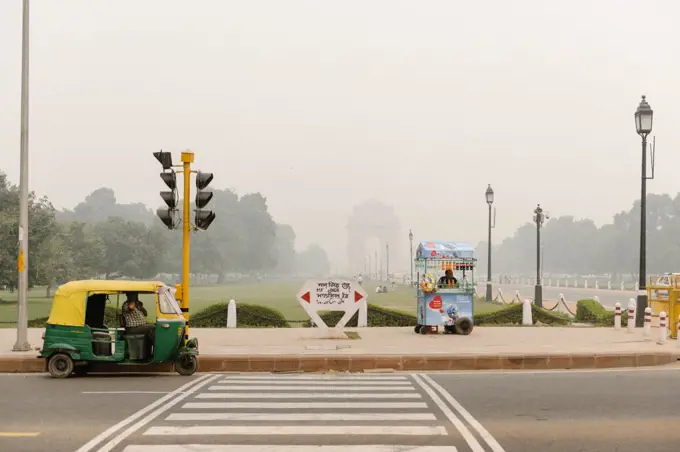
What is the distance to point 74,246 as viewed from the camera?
7750cm

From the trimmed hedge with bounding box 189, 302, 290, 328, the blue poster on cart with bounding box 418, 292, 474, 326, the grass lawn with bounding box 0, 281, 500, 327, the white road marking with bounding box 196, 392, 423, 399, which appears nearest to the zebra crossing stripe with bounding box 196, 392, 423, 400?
the white road marking with bounding box 196, 392, 423, 399

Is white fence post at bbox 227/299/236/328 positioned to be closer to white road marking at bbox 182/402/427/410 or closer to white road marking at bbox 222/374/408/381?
white road marking at bbox 222/374/408/381

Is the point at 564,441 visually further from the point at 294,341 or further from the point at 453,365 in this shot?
the point at 294,341

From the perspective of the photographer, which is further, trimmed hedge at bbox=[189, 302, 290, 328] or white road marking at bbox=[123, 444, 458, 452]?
trimmed hedge at bbox=[189, 302, 290, 328]

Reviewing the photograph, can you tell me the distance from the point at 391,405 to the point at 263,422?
207 cm

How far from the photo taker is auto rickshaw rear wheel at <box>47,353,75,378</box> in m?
13.6

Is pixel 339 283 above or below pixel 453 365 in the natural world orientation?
above

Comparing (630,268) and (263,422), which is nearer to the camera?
(263,422)

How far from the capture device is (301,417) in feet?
31.5

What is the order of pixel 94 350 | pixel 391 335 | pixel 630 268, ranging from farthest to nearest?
pixel 630 268 → pixel 391 335 → pixel 94 350

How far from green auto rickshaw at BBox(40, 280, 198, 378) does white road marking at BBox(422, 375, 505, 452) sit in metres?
4.73

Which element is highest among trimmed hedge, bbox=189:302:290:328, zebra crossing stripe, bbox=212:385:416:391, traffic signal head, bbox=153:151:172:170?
traffic signal head, bbox=153:151:172:170

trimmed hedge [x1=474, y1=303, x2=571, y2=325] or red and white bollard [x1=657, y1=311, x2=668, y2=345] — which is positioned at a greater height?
red and white bollard [x1=657, y1=311, x2=668, y2=345]

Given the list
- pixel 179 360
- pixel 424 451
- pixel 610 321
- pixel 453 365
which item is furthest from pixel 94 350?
pixel 610 321
